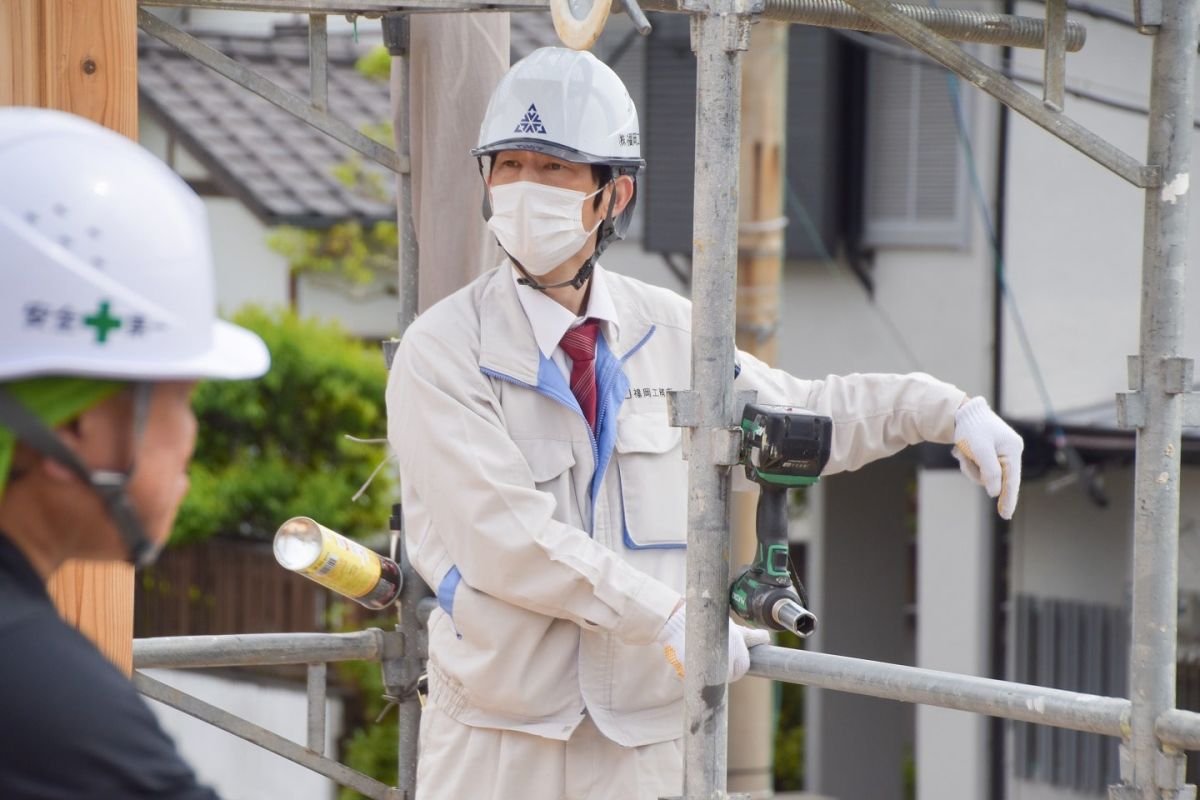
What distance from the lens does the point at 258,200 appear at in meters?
11.4

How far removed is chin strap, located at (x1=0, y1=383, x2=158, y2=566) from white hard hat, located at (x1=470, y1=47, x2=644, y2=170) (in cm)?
Answer: 159

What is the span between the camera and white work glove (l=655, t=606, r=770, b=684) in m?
2.75

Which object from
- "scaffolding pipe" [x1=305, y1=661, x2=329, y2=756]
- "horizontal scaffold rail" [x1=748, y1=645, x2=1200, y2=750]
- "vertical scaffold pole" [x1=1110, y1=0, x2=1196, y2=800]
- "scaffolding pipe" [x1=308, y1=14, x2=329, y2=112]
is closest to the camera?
"horizontal scaffold rail" [x1=748, y1=645, x2=1200, y2=750]

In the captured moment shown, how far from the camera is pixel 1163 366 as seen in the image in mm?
2803

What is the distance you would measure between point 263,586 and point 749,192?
15.2ft

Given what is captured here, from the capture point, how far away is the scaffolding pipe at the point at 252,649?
3523mm

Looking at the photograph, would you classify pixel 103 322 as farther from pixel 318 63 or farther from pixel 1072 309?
pixel 1072 309

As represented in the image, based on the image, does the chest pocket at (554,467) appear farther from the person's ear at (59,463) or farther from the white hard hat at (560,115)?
the person's ear at (59,463)

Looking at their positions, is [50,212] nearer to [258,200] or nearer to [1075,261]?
[1075,261]

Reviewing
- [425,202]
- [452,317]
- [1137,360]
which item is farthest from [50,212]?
[425,202]

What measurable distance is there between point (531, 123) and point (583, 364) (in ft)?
1.42

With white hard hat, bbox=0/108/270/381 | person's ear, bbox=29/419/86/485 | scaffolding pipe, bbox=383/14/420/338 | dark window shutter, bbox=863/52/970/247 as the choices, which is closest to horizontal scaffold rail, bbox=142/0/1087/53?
scaffolding pipe, bbox=383/14/420/338

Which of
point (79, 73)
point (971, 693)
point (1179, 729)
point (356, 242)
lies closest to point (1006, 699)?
point (971, 693)

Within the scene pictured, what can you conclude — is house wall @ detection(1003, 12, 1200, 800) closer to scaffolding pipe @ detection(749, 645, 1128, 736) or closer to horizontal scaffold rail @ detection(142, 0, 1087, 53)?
horizontal scaffold rail @ detection(142, 0, 1087, 53)
